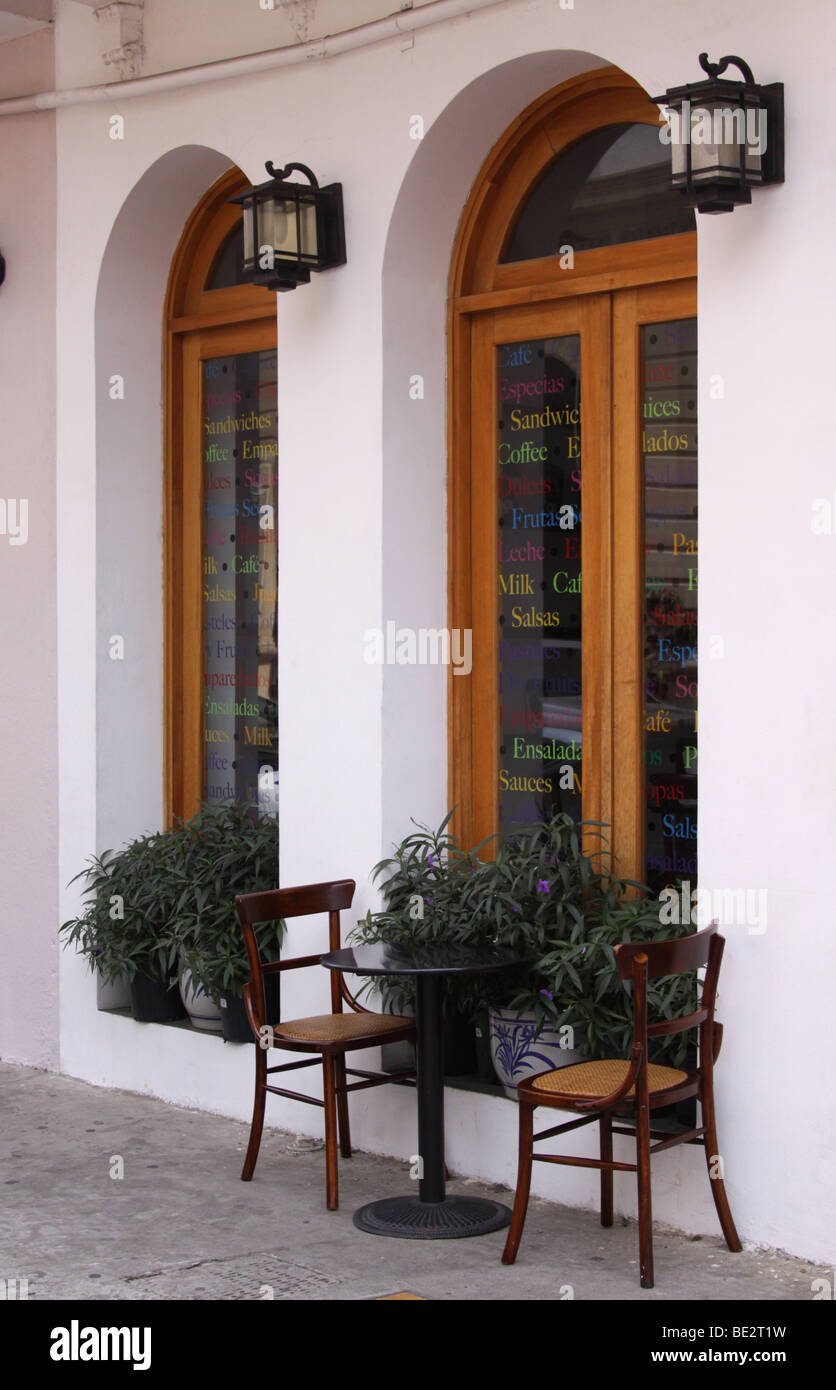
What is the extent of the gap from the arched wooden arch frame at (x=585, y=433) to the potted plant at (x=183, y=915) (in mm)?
1000

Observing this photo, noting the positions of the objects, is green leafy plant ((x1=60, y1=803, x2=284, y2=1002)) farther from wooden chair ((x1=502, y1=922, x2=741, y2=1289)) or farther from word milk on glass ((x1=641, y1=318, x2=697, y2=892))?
wooden chair ((x1=502, y1=922, x2=741, y2=1289))

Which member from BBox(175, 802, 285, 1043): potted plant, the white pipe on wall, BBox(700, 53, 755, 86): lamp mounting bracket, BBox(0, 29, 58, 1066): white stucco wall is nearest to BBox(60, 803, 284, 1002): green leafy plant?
BBox(175, 802, 285, 1043): potted plant

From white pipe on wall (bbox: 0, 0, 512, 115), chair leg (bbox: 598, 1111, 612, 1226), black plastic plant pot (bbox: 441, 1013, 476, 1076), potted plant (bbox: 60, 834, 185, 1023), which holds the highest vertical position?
white pipe on wall (bbox: 0, 0, 512, 115)

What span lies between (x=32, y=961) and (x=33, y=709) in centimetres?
111

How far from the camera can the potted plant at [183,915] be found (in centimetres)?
647

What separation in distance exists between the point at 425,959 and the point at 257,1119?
100 cm

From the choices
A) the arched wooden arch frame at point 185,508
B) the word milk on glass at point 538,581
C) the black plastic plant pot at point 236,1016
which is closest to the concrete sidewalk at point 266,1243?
the black plastic plant pot at point 236,1016

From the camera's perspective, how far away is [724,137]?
4.64 m

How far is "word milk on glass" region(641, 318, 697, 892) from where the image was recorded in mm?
5594

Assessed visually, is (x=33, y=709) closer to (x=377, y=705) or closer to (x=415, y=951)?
(x=377, y=705)

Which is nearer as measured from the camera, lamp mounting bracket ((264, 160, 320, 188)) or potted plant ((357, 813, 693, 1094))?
potted plant ((357, 813, 693, 1094))

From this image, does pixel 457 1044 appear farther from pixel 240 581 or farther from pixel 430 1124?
pixel 240 581

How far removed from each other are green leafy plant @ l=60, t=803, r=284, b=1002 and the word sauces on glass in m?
0.24

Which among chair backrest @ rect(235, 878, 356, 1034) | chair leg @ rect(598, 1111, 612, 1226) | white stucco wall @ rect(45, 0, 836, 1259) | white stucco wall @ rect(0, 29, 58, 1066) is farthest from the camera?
white stucco wall @ rect(0, 29, 58, 1066)
